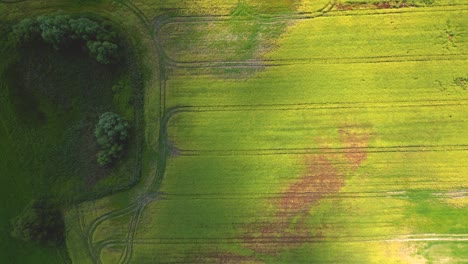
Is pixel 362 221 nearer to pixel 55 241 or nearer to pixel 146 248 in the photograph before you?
pixel 146 248

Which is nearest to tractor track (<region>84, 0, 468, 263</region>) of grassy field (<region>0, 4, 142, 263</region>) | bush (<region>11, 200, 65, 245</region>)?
grassy field (<region>0, 4, 142, 263</region>)

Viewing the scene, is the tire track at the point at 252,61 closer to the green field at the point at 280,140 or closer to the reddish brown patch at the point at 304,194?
the green field at the point at 280,140

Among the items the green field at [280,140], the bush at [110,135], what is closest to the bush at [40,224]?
the green field at [280,140]

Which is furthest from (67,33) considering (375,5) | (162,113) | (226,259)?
(375,5)

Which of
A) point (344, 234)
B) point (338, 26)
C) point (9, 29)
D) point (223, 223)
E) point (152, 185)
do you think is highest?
point (9, 29)

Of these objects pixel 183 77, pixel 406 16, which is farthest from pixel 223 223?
pixel 406 16
